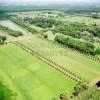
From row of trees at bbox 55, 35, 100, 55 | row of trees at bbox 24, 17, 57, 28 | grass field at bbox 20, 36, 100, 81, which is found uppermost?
row of trees at bbox 24, 17, 57, 28

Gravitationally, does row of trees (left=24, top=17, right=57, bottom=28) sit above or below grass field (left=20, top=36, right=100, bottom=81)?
above

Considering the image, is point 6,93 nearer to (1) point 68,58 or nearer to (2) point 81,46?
(1) point 68,58

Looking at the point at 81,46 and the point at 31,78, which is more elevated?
the point at 81,46

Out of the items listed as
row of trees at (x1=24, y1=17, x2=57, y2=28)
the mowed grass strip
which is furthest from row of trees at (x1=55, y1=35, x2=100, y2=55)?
row of trees at (x1=24, y1=17, x2=57, y2=28)

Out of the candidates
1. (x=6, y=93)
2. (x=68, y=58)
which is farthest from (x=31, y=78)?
(x=68, y=58)

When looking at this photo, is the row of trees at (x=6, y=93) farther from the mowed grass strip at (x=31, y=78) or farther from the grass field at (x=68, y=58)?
the grass field at (x=68, y=58)

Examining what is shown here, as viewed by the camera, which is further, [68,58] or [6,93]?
[68,58]

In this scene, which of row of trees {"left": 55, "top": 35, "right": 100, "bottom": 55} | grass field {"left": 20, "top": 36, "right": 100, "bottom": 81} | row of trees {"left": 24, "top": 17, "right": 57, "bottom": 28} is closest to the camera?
grass field {"left": 20, "top": 36, "right": 100, "bottom": 81}

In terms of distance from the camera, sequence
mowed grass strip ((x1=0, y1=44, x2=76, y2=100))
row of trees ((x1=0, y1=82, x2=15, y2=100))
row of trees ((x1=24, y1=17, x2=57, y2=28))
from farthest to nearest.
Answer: row of trees ((x1=24, y1=17, x2=57, y2=28)) < mowed grass strip ((x1=0, y1=44, x2=76, y2=100)) < row of trees ((x1=0, y1=82, x2=15, y2=100))

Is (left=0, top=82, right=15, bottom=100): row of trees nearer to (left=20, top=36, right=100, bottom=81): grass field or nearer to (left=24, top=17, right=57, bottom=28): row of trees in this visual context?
(left=20, top=36, right=100, bottom=81): grass field
